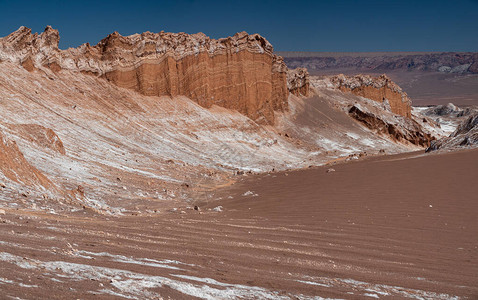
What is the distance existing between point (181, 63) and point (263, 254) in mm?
28817

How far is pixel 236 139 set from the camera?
106 ft

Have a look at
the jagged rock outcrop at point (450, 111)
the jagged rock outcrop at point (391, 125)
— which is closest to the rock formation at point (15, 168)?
the jagged rock outcrop at point (391, 125)

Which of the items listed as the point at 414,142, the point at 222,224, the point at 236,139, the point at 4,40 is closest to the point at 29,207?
the point at 222,224

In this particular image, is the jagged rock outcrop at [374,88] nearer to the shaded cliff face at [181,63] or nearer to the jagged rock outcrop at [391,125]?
the jagged rock outcrop at [391,125]

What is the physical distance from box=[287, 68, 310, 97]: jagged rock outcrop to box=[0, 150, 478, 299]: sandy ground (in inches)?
1525

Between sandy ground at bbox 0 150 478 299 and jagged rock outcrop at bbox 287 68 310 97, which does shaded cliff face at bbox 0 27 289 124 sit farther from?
sandy ground at bbox 0 150 478 299

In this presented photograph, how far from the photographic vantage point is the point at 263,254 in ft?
18.8

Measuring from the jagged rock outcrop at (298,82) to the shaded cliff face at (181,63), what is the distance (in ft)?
16.3

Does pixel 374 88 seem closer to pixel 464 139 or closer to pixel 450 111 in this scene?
pixel 450 111

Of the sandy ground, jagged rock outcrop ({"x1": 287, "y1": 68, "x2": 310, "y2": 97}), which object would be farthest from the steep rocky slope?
the sandy ground

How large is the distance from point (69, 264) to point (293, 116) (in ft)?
132

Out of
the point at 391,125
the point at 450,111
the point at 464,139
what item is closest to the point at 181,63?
the point at 464,139

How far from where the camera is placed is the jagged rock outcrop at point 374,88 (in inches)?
2244

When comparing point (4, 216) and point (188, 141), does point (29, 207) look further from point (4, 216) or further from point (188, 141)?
point (188, 141)
